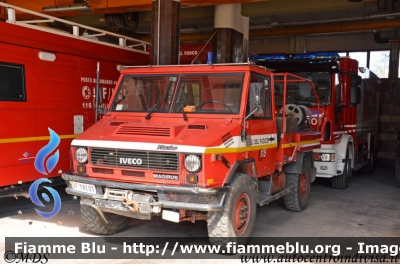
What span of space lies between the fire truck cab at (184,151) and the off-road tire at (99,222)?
1 centimetres

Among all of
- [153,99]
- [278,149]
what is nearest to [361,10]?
[278,149]

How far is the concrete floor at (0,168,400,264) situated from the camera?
6074 millimetres

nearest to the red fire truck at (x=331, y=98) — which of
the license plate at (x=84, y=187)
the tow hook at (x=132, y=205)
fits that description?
the tow hook at (x=132, y=205)

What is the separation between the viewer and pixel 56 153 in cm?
721

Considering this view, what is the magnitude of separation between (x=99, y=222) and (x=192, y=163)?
72.4 inches

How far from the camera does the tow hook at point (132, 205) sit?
15.6 feet

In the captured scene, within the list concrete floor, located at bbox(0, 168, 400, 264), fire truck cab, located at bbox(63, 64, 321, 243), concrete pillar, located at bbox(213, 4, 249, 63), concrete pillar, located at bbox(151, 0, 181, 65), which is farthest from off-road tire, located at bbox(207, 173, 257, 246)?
concrete pillar, located at bbox(213, 4, 249, 63)

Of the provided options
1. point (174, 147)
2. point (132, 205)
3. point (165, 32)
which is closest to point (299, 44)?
point (165, 32)

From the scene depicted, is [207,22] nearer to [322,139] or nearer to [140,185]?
[322,139]

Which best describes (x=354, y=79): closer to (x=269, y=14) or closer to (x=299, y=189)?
(x=299, y=189)

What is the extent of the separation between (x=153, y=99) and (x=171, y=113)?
42 cm

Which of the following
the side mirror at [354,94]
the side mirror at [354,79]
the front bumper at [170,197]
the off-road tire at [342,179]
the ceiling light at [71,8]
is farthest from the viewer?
the ceiling light at [71,8]

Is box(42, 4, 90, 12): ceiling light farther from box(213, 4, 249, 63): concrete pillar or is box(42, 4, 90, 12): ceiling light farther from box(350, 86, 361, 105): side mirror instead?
box(350, 86, 361, 105): side mirror

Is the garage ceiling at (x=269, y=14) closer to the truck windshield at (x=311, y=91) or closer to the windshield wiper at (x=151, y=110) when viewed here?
the truck windshield at (x=311, y=91)
